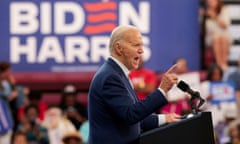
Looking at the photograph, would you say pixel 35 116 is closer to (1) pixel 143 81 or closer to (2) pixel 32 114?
(2) pixel 32 114

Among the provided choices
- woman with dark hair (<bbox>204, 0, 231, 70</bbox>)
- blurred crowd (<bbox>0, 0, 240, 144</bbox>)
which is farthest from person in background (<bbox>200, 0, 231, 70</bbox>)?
blurred crowd (<bbox>0, 0, 240, 144</bbox>)

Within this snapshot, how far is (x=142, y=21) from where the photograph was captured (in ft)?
45.3

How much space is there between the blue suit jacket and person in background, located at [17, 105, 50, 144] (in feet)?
18.0

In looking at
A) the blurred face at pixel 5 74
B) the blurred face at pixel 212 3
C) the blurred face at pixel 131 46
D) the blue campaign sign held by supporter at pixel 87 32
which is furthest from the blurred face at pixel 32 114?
the blurred face at pixel 131 46

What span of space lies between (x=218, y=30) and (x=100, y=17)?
1.67m

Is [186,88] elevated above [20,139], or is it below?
above

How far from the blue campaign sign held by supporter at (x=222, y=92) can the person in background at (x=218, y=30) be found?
1428 millimetres

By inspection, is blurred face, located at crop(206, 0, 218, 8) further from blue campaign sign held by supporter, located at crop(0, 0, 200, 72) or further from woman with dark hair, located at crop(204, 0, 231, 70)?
blue campaign sign held by supporter, located at crop(0, 0, 200, 72)

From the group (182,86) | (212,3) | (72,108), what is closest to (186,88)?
(182,86)

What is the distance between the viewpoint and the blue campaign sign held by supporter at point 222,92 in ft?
39.1

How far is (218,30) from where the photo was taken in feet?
44.7

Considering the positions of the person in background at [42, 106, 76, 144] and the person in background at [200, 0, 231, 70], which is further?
the person in background at [200, 0, 231, 70]

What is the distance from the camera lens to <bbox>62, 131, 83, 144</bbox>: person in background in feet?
35.8

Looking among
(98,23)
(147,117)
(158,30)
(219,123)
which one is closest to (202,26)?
(158,30)
